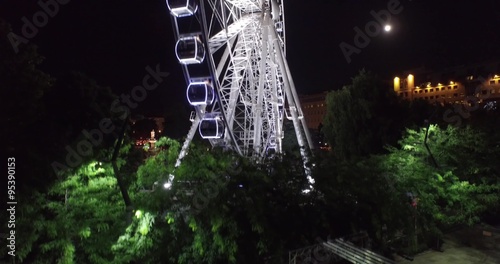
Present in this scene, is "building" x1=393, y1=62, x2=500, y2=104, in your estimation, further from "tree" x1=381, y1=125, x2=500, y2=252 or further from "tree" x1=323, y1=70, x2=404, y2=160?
"tree" x1=381, y1=125, x2=500, y2=252

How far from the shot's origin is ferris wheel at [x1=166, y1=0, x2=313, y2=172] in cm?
1878

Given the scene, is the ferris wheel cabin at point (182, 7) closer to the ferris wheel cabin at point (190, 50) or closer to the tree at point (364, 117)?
the ferris wheel cabin at point (190, 50)

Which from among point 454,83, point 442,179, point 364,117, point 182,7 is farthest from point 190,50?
point 454,83

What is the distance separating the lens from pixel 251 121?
27641 millimetres

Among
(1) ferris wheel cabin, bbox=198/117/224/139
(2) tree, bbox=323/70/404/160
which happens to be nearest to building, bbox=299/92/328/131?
(2) tree, bbox=323/70/404/160

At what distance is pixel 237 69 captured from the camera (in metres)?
24.1

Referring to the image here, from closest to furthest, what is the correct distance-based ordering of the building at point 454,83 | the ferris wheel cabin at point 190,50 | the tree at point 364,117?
the ferris wheel cabin at point 190,50
the tree at point 364,117
the building at point 454,83

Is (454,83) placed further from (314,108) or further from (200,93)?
(200,93)

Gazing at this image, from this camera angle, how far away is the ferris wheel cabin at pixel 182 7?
17.8m

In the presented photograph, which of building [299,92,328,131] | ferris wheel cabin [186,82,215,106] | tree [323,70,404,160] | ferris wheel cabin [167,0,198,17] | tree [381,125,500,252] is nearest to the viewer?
tree [381,125,500,252]

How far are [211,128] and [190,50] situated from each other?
13.6 feet

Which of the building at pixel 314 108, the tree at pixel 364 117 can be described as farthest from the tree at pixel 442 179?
the building at pixel 314 108

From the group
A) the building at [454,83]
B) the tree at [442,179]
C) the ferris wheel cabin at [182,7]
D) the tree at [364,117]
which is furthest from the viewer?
the building at [454,83]

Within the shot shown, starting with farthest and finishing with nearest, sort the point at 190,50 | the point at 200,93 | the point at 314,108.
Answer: the point at 314,108
the point at 200,93
the point at 190,50
